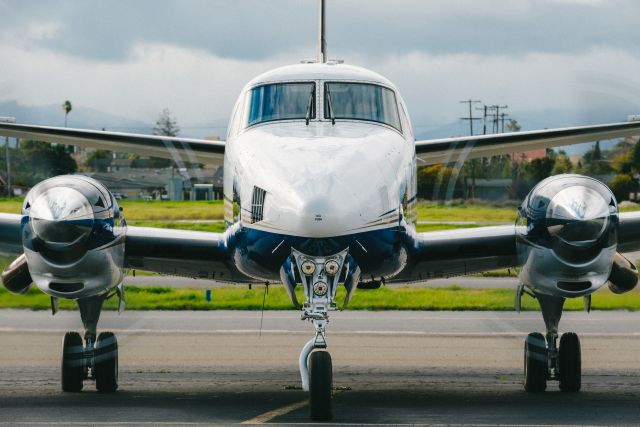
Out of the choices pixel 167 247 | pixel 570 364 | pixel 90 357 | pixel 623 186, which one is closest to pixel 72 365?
pixel 90 357

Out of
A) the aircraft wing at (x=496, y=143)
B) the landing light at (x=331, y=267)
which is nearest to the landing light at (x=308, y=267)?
the landing light at (x=331, y=267)

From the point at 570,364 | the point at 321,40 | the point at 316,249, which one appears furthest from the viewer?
the point at 321,40

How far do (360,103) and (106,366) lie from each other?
424 centimetres

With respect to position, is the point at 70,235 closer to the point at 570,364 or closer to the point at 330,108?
the point at 330,108

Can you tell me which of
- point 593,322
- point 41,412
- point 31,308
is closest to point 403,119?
point 41,412

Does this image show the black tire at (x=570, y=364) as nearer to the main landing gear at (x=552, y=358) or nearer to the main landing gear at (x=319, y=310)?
the main landing gear at (x=552, y=358)

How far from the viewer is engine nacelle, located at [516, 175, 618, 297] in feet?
35.5

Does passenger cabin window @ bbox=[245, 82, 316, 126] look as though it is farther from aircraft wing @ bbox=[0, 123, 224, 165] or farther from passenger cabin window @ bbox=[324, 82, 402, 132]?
aircraft wing @ bbox=[0, 123, 224, 165]

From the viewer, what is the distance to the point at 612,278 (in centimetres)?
1240

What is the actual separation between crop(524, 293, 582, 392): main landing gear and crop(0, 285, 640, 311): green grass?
823 centimetres

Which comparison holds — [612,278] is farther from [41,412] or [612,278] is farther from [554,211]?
[41,412]

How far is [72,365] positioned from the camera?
1348cm

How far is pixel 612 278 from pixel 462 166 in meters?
3.92

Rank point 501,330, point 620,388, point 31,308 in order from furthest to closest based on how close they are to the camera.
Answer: point 31,308 → point 501,330 → point 620,388
